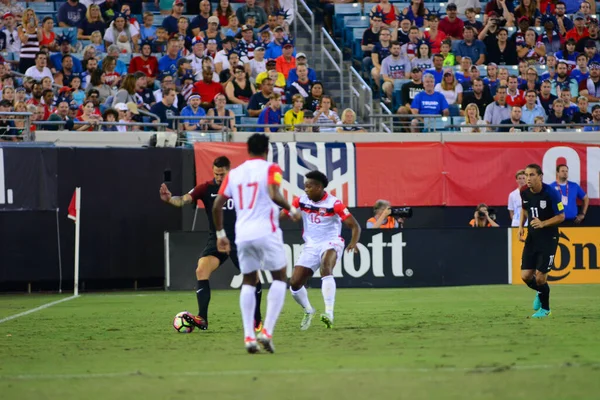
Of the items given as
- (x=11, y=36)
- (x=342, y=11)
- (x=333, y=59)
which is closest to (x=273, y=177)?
(x=11, y=36)

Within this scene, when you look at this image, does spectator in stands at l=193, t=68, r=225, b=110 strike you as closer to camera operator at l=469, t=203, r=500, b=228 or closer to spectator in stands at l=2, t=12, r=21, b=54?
spectator in stands at l=2, t=12, r=21, b=54

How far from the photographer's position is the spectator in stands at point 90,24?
2488 cm

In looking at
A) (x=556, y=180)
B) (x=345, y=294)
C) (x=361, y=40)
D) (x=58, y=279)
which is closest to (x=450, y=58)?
(x=361, y=40)

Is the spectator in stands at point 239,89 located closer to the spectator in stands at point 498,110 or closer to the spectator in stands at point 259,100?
the spectator in stands at point 259,100

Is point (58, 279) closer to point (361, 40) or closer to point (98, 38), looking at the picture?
point (98, 38)

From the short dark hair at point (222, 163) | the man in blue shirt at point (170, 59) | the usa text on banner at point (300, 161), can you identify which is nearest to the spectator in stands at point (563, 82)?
the usa text on banner at point (300, 161)

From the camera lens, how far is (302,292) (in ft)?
44.7

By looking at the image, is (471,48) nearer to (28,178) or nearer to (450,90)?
(450,90)

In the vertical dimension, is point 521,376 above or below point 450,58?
below

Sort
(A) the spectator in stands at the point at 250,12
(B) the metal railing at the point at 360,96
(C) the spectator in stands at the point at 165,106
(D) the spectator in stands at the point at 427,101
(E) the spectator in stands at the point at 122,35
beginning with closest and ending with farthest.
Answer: (C) the spectator in stands at the point at 165,106
(D) the spectator in stands at the point at 427,101
(E) the spectator in stands at the point at 122,35
(B) the metal railing at the point at 360,96
(A) the spectator in stands at the point at 250,12

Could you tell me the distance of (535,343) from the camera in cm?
1090

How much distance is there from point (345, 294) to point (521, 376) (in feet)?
40.4

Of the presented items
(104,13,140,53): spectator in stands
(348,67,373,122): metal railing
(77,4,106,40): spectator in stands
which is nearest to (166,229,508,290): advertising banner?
(348,67,373,122): metal railing

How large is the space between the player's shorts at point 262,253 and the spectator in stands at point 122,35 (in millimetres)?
15257
